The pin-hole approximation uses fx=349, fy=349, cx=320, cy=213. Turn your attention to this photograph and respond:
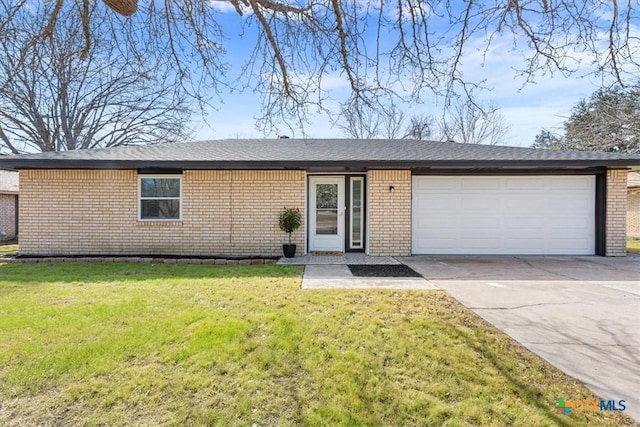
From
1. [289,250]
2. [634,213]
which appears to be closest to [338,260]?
[289,250]

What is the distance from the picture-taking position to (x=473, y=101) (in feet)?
13.0

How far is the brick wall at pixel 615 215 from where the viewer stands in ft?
30.2

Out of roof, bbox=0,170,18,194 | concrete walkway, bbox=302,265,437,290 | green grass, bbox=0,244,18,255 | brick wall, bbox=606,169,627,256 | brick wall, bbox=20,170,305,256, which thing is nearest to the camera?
concrete walkway, bbox=302,265,437,290

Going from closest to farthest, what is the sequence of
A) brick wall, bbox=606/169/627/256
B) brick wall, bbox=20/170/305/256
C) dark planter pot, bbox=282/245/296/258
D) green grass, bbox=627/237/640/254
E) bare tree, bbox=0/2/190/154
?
dark planter pot, bbox=282/245/296/258 < brick wall, bbox=606/169/627/256 < brick wall, bbox=20/170/305/256 < green grass, bbox=627/237/640/254 < bare tree, bbox=0/2/190/154

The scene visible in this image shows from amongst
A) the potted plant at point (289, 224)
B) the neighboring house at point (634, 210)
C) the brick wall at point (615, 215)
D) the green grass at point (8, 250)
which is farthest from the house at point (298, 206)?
the neighboring house at point (634, 210)

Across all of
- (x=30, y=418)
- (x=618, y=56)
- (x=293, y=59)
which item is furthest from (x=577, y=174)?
(x=30, y=418)

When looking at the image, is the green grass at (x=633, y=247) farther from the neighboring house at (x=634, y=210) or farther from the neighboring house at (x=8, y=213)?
the neighboring house at (x=8, y=213)

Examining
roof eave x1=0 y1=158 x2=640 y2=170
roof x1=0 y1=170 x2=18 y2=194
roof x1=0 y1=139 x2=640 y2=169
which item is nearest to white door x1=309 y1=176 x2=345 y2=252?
roof x1=0 y1=139 x2=640 y2=169

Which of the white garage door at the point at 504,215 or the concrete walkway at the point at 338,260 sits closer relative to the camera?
the concrete walkway at the point at 338,260

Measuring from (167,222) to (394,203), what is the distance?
613 centimetres

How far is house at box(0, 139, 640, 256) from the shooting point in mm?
9289

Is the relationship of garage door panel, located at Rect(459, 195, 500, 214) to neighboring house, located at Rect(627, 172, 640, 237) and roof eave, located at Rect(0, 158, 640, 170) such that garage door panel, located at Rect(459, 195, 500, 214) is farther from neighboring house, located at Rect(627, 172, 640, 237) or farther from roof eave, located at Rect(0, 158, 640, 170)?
neighboring house, located at Rect(627, 172, 640, 237)

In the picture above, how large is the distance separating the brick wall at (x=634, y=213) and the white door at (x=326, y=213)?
1566 cm

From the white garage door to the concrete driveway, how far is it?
0.85 meters
